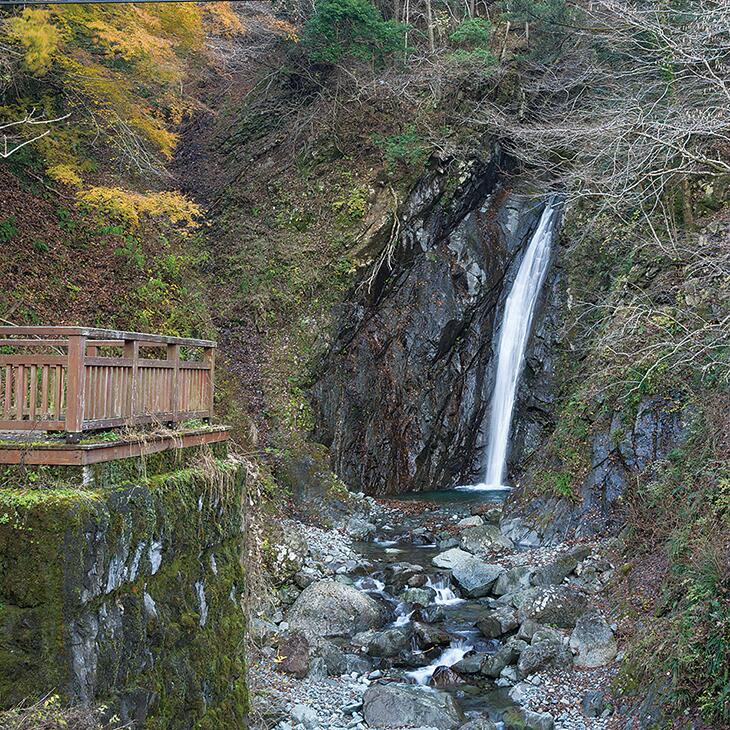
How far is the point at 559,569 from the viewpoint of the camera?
10.9m

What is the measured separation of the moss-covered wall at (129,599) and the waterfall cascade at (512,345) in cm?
1234

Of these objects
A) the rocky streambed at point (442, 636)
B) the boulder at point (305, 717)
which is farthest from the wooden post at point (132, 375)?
the boulder at point (305, 717)

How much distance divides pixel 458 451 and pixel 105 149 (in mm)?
11572

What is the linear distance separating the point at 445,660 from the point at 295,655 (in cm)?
199

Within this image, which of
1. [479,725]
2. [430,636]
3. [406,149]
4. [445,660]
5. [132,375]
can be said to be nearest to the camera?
[132,375]

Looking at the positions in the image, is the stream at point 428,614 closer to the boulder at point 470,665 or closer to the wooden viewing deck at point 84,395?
the boulder at point 470,665

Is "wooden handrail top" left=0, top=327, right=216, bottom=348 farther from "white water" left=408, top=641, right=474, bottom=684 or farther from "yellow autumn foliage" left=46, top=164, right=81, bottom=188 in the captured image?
"yellow autumn foliage" left=46, top=164, right=81, bottom=188

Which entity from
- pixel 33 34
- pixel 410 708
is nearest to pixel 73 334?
pixel 410 708

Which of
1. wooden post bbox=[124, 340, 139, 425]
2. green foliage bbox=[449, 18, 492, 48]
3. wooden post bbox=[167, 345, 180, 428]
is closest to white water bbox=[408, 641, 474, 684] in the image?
wooden post bbox=[167, 345, 180, 428]

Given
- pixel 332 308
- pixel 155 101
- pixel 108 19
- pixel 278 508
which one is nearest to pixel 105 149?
pixel 155 101

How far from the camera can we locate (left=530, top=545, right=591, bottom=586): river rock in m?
10.8

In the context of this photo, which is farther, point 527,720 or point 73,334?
point 527,720

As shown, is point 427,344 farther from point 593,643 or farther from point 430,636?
point 593,643

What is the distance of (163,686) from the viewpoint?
228 inches
